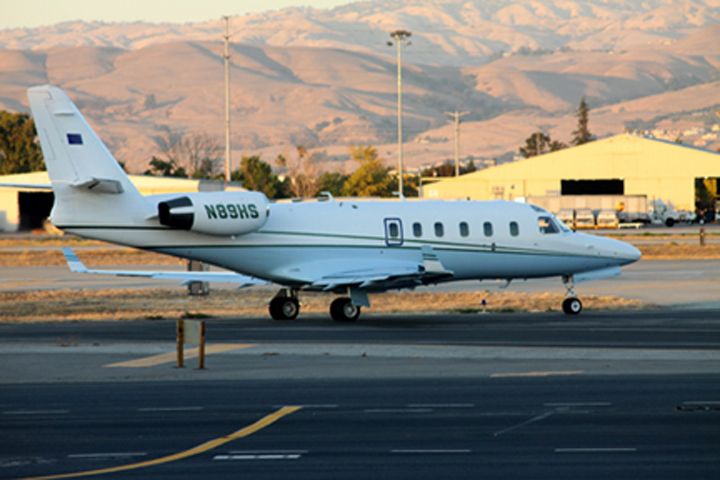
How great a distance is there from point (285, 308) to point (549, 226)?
288 inches

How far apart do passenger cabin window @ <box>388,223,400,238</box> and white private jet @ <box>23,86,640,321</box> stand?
25 mm

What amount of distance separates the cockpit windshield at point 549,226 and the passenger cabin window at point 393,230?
4.01 metres

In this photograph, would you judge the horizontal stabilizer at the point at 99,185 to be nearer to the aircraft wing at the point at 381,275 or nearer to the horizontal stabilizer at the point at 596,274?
the aircraft wing at the point at 381,275

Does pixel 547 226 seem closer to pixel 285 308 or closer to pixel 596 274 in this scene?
pixel 596 274

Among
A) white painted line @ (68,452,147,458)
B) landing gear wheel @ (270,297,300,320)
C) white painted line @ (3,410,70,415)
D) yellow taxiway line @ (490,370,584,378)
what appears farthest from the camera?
landing gear wheel @ (270,297,300,320)

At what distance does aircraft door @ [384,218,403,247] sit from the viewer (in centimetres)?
3400

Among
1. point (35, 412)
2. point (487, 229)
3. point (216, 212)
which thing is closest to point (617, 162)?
point (487, 229)

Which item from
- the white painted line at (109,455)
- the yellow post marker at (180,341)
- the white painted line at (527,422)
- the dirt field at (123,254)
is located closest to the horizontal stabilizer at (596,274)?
the yellow post marker at (180,341)

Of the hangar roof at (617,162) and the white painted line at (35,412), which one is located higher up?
the hangar roof at (617,162)

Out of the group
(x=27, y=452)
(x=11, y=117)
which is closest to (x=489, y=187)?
(x=11, y=117)

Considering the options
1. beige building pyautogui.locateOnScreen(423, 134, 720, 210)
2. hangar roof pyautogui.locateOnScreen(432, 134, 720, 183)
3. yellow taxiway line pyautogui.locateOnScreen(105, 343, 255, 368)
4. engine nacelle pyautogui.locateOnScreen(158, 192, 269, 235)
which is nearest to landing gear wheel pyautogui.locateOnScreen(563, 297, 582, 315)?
engine nacelle pyautogui.locateOnScreen(158, 192, 269, 235)

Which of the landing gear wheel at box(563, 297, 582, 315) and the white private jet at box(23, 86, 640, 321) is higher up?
the white private jet at box(23, 86, 640, 321)

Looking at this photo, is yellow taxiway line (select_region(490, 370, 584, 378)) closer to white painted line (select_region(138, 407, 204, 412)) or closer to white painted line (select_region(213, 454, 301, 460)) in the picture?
white painted line (select_region(138, 407, 204, 412))

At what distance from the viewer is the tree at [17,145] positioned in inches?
6378
